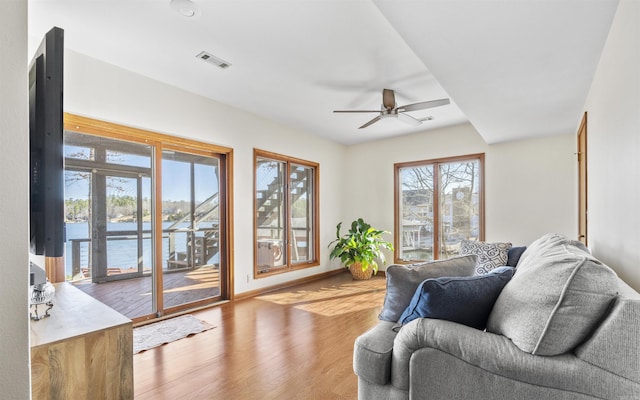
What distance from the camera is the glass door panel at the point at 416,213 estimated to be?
5598 mm

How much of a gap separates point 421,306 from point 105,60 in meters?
3.41

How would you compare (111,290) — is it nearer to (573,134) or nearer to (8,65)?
(8,65)

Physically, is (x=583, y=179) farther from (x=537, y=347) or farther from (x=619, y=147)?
(x=537, y=347)

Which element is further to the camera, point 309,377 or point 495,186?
point 495,186

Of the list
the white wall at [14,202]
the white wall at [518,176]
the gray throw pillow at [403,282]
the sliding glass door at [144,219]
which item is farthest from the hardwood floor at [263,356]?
the white wall at [518,176]

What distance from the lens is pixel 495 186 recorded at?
496 cm

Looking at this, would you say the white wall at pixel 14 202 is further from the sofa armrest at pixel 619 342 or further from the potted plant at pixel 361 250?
the potted plant at pixel 361 250

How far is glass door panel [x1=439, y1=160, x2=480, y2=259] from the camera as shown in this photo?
5188mm

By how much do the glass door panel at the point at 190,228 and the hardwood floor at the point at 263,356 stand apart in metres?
0.38

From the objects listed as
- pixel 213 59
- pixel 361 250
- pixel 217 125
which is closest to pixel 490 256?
pixel 361 250

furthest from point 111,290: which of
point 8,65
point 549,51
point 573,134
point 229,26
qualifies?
point 573,134

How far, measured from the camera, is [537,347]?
3.78 ft

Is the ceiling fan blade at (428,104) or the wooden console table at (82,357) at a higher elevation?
the ceiling fan blade at (428,104)

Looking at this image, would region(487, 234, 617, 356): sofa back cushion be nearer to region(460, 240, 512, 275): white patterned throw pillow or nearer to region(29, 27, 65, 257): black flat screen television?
region(29, 27, 65, 257): black flat screen television
